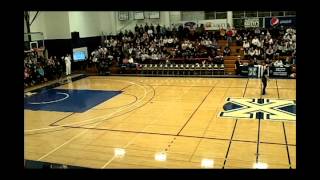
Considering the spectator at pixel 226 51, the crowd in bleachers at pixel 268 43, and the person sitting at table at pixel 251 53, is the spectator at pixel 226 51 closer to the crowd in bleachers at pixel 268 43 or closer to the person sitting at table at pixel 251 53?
the crowd in bleachers at pixel 268 43

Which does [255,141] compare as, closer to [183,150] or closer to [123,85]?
[183,150]

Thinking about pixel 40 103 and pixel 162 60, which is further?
pixel 162 60

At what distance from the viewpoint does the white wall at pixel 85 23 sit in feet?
95.5

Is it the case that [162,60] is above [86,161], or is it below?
above

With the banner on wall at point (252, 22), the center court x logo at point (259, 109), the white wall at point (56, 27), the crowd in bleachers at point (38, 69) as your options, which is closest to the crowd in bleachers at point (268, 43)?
the banner on wall at point (252, 22)

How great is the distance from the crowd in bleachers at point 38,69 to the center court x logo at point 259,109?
13350 mm

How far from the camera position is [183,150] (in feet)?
34.0

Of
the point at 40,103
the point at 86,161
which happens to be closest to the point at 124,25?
the point at 40,103

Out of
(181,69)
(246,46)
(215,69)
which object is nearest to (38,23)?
(181,69)
